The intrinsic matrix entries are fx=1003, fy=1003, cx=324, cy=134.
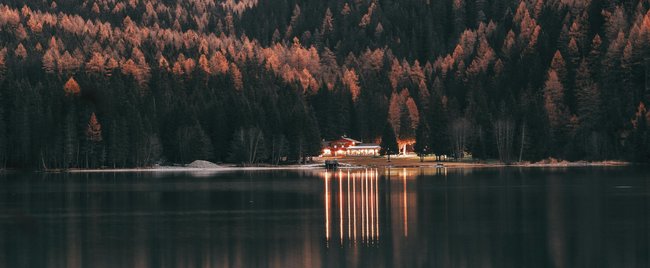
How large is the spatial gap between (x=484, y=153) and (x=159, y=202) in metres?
106

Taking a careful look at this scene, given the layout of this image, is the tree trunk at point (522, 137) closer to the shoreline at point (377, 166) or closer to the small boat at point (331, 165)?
the shoreline at point (377, 166)

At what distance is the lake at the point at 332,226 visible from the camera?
46469 mm

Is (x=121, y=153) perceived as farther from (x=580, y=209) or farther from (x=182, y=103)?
(x=580, y=209)

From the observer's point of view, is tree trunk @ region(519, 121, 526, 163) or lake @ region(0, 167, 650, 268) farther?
tree trunk @ region(519, 121, 526, 163)

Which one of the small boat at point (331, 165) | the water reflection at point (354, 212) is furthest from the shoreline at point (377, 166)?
the water reflection at point (354, 212)

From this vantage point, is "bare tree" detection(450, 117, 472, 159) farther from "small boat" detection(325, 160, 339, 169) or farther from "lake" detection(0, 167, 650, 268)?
"lake" detection(0, 167, 650, 268)

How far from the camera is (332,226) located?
61.2 metres

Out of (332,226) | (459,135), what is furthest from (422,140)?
(332,226)

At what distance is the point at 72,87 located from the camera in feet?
602

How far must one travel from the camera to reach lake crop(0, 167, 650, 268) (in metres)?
46.5

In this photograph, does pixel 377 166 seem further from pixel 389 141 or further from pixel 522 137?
pixel 522 137

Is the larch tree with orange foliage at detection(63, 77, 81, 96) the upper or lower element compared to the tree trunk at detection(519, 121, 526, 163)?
upper

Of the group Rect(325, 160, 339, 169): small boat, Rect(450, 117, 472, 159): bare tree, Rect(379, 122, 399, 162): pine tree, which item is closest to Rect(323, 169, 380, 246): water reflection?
Rect(325, 160, 339, 169): small boat

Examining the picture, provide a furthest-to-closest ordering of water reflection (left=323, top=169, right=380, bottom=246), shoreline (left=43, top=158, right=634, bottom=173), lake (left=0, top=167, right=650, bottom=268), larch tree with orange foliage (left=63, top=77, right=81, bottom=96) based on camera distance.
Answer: larch tree with orange foliage (left=63, top=77, right=81, bottom=96) → shoreline (left=43, top=158, right=634, bottom=173) → water reflection (left=323, top=169, right=380, bottom=246) → lake (left=0, top=167, right=650, bottom=268)
